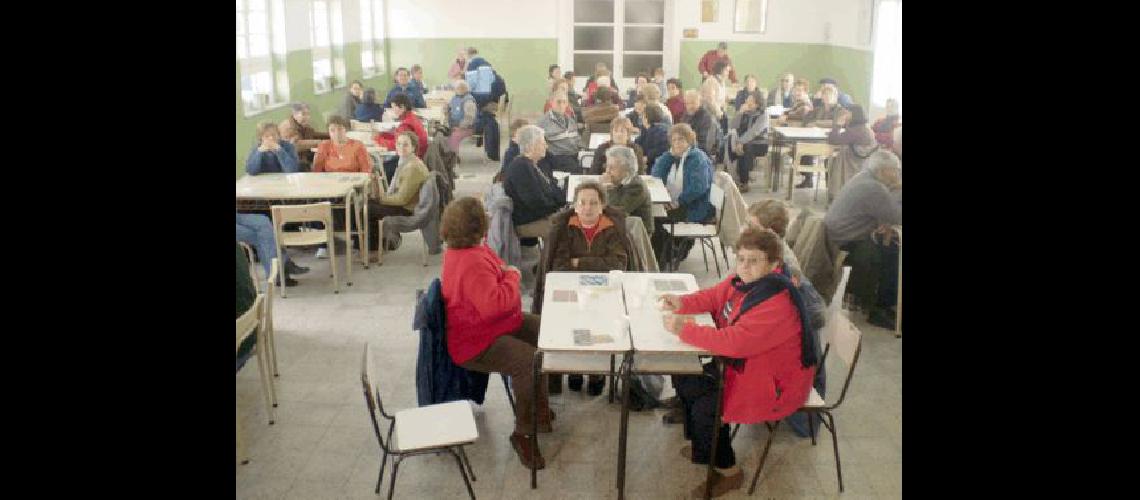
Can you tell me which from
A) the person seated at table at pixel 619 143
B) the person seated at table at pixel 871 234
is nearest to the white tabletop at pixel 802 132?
the person seated at table at pixel 619 143

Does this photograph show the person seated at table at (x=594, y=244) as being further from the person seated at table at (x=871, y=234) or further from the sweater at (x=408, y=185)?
the sweater at (x=408, y=185)

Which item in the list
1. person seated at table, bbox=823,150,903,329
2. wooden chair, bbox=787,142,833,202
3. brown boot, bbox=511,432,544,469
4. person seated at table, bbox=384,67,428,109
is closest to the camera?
A: brown boot, bbox=511,432,544,469

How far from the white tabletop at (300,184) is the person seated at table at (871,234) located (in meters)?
3.58

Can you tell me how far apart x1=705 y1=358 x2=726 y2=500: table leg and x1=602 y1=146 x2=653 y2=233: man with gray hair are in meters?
2.33

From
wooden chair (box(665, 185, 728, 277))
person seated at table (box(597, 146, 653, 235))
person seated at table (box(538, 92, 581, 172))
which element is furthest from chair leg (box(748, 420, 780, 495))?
person seated at table (box(538, 92, 581, 172))

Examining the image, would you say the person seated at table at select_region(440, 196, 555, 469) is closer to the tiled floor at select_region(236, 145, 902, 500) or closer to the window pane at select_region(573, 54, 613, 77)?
the tiled floor at select_region(236, 145, 902, 500)

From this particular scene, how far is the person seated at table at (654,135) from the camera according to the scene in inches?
300

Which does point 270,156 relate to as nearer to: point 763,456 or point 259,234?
point 259,234

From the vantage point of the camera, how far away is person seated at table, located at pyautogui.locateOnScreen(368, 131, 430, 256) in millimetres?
6723

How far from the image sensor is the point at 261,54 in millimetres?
9789

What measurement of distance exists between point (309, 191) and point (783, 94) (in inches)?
294

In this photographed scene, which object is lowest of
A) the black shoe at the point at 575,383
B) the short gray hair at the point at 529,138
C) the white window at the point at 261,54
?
the black shoe at the point at 575,383
